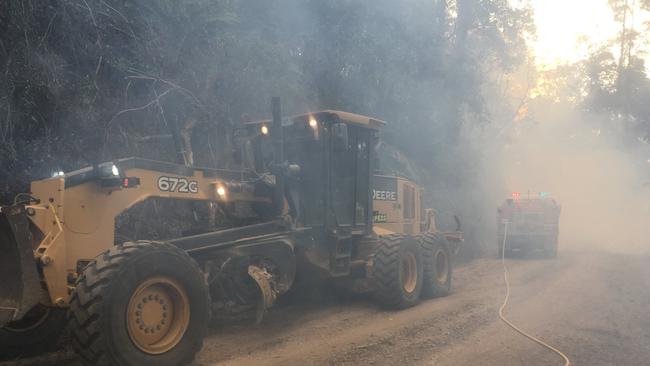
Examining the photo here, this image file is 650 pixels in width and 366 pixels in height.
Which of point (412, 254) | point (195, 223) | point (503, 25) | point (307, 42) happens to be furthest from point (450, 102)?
point (195, 223)

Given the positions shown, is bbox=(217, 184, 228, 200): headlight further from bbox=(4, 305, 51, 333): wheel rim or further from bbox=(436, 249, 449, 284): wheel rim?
bbox=(436, 249, 449, 284): wheel rim

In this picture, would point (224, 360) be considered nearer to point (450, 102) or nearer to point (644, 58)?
point (450, 102)

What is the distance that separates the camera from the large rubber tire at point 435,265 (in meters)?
9.23

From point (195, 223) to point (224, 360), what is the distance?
2.55 metres

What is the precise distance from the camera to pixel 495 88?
1240 inches

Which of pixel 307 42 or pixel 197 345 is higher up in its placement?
pixel 307 42

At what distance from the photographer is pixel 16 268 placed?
4875 mm

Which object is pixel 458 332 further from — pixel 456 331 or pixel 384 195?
pixel 384 195

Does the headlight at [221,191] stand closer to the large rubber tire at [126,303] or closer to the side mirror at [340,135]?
the large rubber tire at [126,303]

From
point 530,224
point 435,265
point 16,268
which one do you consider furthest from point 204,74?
point 530,224

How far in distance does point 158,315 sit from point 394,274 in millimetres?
4009

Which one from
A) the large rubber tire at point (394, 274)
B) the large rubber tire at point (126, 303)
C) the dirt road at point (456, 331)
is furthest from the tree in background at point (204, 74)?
the large rubber tire at point (394, 274)

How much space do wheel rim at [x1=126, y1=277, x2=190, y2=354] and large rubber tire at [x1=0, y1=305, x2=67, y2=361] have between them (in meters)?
1.22

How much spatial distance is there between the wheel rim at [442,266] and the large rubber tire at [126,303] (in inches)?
221
